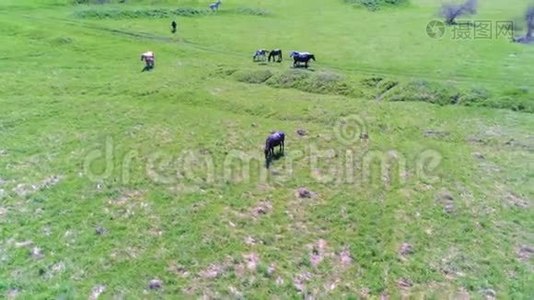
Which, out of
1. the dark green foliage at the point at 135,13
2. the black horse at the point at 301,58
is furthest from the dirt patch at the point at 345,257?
the dark green foliage at the point at 135,13

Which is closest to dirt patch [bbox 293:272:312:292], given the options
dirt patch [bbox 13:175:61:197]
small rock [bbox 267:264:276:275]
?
small rock [bbox 267:264:276:275]

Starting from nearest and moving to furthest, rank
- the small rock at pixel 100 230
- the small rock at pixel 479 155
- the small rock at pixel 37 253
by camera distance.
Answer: the small rock at pixel 37 253
the small rock at pixel 100 230
the small rock at pixel 479 155

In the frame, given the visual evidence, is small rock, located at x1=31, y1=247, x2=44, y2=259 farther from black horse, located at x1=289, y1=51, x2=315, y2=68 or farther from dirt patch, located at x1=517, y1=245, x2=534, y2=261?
black horse, located at x1=289, y1=51, x2=315, y2=68

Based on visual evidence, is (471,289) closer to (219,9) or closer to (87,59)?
(87,59)

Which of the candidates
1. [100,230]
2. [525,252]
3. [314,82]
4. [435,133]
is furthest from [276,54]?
[525,252]

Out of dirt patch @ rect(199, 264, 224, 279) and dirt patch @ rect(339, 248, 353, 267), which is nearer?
dirt patch @ rect(199, 264, 224, 279)

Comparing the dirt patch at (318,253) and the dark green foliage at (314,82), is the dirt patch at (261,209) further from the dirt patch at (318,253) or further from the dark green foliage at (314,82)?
the dark green foliage at (314,82)
